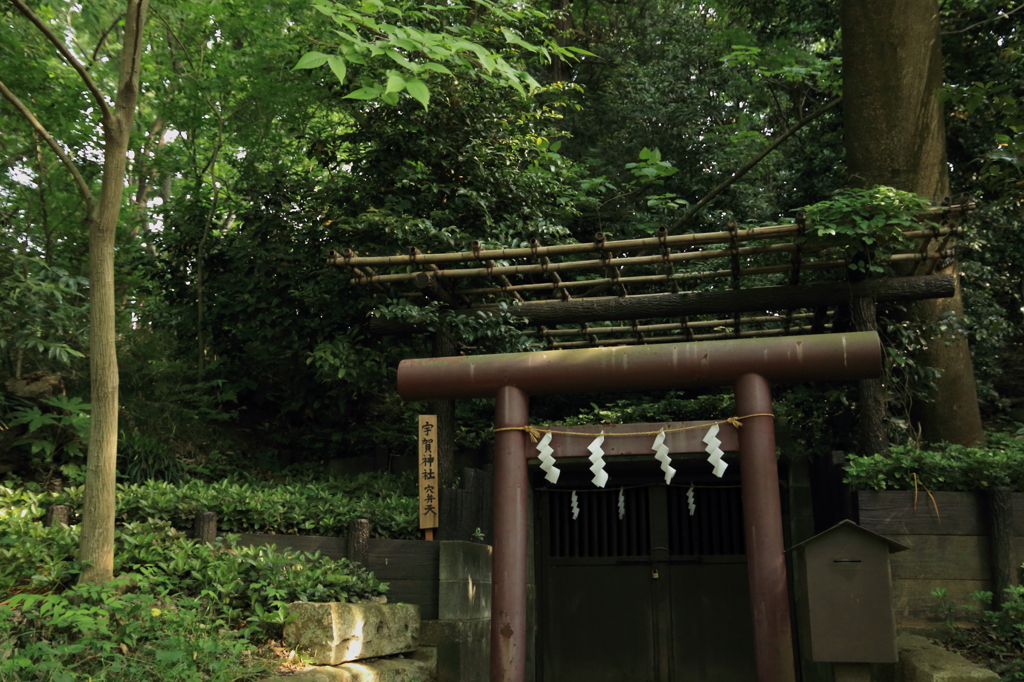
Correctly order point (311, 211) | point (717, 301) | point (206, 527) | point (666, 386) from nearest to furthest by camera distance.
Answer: point (666, 386) → point (206, 527) → point (717, 301) → point (311, 211)

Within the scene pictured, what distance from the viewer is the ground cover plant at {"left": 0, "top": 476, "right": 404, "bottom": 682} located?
5.12 m

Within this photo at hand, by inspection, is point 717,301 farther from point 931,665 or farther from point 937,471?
point 931,665

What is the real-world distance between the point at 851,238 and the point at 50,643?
7563mm

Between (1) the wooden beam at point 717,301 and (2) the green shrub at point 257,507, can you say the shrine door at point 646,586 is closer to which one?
(1) the wooden beam at point 717,301

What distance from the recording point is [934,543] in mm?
7332

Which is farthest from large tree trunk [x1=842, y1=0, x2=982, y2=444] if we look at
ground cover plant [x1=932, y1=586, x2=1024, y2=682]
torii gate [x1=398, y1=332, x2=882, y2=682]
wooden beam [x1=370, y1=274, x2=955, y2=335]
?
torii gate [x1=398, y1=332, x2=882, y2=682]

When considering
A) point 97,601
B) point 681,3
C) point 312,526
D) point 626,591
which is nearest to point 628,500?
point 626,591

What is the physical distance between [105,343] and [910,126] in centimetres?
914

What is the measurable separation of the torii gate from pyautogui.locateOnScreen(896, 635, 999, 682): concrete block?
3.48 feet

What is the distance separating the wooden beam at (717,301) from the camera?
8.39 metres

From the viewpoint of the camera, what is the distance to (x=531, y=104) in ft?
39.5

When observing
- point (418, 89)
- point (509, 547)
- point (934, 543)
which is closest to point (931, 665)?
point (934, 543)

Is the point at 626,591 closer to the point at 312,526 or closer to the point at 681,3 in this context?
the point at 312,526

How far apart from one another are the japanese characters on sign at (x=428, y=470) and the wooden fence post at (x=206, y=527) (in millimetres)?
2029
